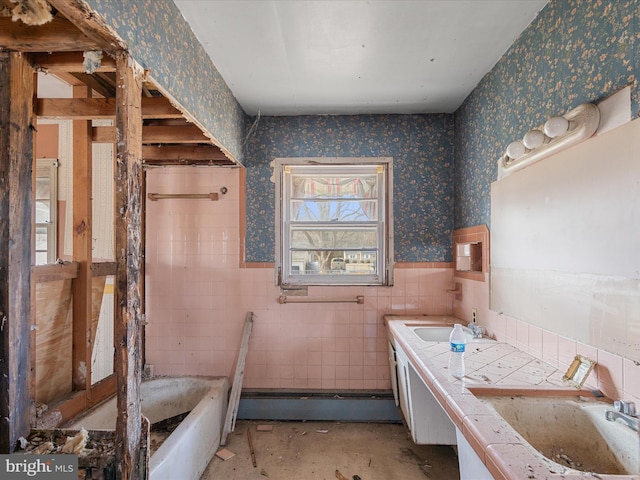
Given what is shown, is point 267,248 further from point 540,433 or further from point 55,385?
point 540,433

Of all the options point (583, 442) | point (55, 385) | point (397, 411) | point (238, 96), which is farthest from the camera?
point (397, 411)

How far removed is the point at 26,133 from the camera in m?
1.31

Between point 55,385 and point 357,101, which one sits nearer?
point 55,385

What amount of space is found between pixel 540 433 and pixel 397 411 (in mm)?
1711

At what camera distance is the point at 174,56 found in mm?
1525

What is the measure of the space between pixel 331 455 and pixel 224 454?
0.77m

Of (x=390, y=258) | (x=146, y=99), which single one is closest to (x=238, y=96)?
(x=146, y=99)

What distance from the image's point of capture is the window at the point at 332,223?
2.97 m

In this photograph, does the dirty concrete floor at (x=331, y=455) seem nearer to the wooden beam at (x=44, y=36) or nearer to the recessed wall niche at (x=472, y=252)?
the recessed wall niche at (x=472, y=252)

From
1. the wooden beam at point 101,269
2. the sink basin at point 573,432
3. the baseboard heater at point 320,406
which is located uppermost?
the wooden beam at point 101,269

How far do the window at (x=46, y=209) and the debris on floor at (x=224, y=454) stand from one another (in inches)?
77.9

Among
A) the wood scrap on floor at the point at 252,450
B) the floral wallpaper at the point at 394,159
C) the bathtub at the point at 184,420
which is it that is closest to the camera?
the bathtub at the point at 184,420

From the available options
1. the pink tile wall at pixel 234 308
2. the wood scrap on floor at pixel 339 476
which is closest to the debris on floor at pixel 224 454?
the pink tile wall at pixel 234 308

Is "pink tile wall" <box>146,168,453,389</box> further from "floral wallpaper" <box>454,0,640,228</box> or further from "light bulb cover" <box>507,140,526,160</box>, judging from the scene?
"light bulb cover" <box>507,140,526,160</box>
